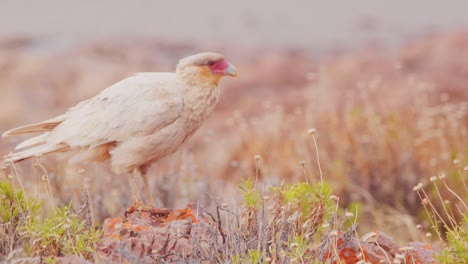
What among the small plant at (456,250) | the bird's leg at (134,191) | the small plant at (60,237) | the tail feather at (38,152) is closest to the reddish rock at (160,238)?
the small plant at (60,237)

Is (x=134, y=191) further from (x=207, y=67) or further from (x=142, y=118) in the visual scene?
(x=207, y=67)

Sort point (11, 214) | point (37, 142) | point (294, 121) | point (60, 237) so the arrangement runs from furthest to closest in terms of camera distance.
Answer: point (294, 121)
point (37, 142)
point (11, 214)
point (60, 237)

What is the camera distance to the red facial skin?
15.0ft

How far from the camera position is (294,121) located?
9938mm

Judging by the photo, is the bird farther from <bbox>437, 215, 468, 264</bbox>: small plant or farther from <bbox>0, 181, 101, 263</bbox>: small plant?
<bbox>437, 215, 468, 264</bbox>: small plant

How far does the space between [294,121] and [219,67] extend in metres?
5.40

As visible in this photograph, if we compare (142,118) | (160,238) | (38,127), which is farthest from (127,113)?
(160,238)

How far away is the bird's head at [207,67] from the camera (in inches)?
179

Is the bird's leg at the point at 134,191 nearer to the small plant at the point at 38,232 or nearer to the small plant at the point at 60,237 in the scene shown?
the small plant at the point at 38,232

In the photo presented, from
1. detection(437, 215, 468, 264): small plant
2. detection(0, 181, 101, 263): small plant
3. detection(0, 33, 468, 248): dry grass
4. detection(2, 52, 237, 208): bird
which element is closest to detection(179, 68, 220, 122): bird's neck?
detection(2, 52, 237, 208): bird

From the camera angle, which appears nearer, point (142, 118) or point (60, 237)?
point (60, 237)

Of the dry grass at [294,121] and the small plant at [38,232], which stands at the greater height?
the small plant at [38,232]

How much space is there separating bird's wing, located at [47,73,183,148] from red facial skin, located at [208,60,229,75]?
20 centimetres

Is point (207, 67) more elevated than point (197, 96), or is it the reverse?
point (207, 67)
